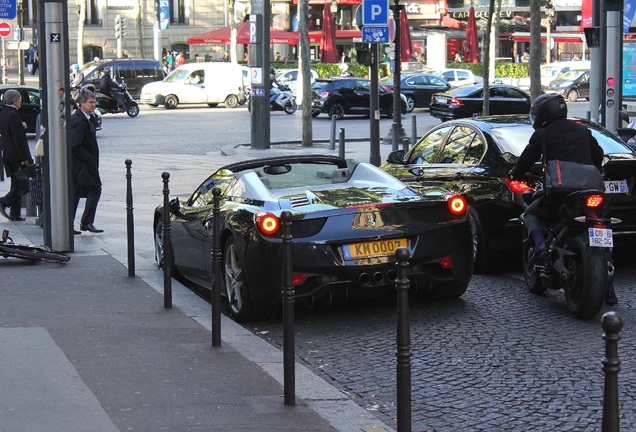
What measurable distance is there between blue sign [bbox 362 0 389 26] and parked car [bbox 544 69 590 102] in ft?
103

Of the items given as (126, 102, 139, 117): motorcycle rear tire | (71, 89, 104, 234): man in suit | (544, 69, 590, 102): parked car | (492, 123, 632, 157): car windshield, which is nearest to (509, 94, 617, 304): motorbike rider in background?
(492, 123, 632, 157): car windshield

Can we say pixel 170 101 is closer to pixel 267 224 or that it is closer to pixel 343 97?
pixel 343 97

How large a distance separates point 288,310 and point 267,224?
207 centimetres

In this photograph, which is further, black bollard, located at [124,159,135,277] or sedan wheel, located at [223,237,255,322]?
black bollard, located at [124,159,135,277]

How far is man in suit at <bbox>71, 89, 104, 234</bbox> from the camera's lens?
13.5 m

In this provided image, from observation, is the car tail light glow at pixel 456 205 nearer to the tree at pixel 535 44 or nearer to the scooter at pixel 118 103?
the tree at pixel 535 44

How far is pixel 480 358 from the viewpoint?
291 inches

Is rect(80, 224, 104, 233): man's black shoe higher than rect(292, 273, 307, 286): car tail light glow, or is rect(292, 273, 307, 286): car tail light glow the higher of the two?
rect(292, 273, 307, 286): car tail light glow

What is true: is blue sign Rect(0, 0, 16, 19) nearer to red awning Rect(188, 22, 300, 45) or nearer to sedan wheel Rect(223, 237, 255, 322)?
sedan wheel Rect(223, 237, 255, 322)

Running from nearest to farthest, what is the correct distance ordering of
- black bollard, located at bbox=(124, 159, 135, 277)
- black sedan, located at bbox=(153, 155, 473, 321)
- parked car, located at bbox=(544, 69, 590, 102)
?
1. black sedan, located at bbox=(153, 155, 473, 321)
2. black bollard, located at bbox=(124, 159, 135, 277)
3. parked car, located at bbox=(544, 69, 590, 102)

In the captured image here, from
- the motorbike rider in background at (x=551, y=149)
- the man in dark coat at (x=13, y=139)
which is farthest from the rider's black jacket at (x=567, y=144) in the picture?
the man in dark coat at (x=13, y=139)

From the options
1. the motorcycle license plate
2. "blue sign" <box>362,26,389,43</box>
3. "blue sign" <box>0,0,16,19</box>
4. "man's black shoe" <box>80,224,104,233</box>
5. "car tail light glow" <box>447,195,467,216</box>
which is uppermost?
"blue sign" <box>0,0,16,19</box>

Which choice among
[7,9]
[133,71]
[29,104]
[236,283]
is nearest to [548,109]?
[236,283]

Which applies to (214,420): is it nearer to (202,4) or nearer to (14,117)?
(14,117)
